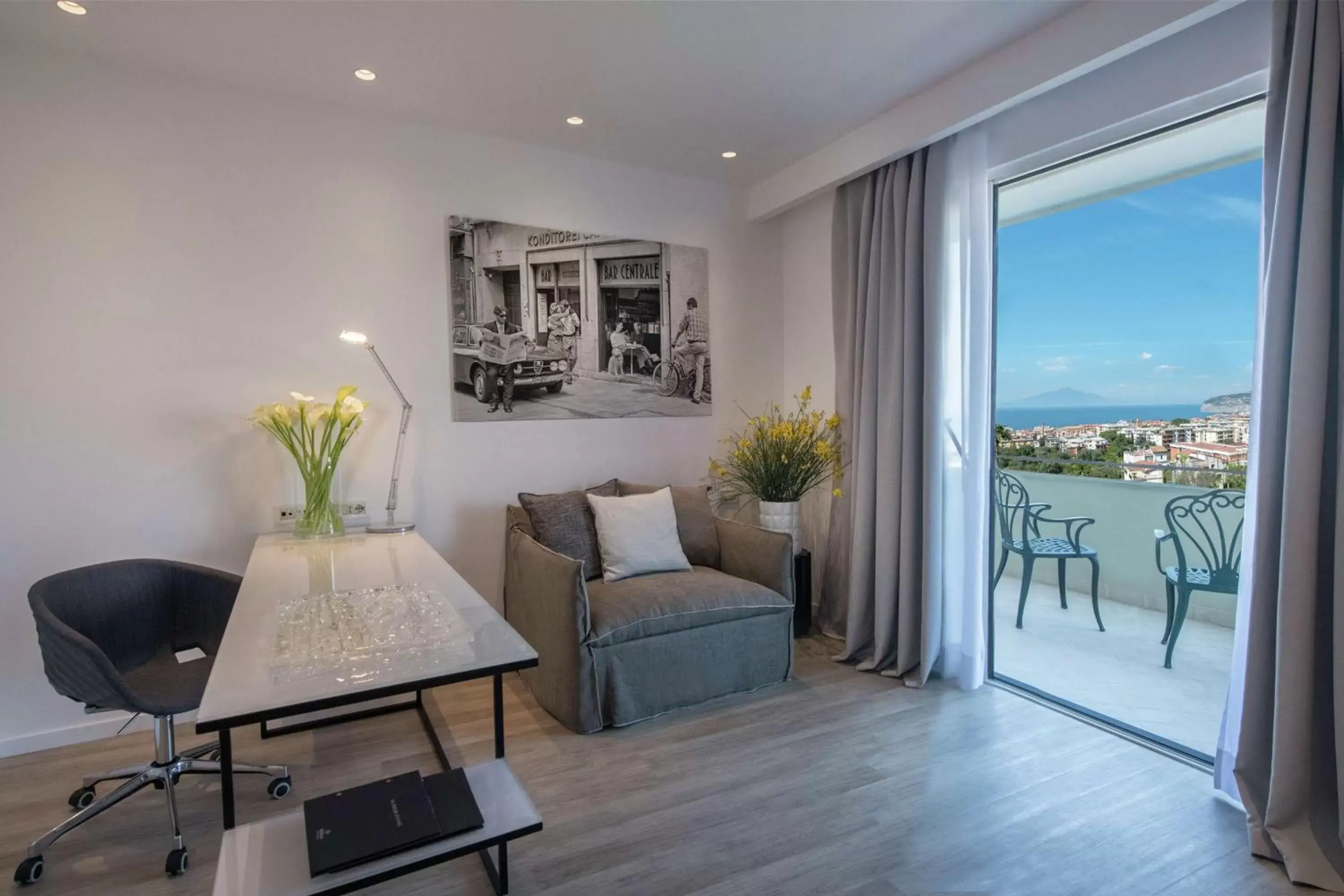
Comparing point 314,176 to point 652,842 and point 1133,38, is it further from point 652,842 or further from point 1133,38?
point 1133,38

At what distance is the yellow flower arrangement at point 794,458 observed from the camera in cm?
372

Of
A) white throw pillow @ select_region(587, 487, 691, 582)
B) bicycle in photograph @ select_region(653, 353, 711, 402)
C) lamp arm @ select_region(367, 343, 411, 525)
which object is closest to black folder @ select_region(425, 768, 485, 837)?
white throw pillow @ select_region(587, 487, 691, 582)

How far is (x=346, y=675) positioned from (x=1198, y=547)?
3085 millimetres

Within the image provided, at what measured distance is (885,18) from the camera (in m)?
2.40

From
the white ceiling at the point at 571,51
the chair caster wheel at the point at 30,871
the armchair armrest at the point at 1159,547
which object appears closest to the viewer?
the chair caster wheel at the point at 30,871

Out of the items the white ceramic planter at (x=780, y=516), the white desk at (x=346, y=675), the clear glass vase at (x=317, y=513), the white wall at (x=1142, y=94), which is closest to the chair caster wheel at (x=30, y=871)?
the white desk at (x=346, y=675)

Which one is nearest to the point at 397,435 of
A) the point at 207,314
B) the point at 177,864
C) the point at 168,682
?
the point at 207,314

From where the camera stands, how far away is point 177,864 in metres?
1.90

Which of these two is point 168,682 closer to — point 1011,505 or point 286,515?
point 286,515

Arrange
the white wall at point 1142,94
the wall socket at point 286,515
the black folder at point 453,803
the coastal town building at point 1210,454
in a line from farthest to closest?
the wall socket at point 286,515 < the coastal town building at point 1210,454 < the white wall at point 1142,94 < the black folder at point 453,803

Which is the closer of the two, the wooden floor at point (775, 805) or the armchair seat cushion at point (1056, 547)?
the wooden floor at point (775, 805)

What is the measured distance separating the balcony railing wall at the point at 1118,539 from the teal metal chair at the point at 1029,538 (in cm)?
2

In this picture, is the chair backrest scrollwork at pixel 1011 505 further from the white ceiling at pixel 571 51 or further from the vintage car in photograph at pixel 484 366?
the vintage car in photograph at pixel 484 366

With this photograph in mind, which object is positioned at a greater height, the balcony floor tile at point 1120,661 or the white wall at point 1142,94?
the white wall at point 1142,94
